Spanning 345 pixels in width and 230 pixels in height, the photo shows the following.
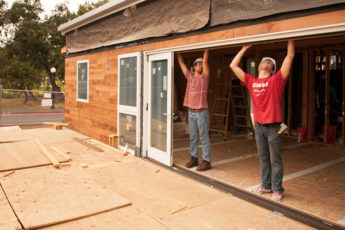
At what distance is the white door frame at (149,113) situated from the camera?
5262mm

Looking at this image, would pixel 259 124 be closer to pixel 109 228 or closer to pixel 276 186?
pixel 276 186

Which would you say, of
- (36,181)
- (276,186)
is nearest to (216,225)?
(276,186)

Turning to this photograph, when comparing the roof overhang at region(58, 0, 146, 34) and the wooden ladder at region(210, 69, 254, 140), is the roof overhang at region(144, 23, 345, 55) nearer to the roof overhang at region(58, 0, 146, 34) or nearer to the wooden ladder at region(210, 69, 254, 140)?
the roof overhang at region(58, 0, 146, 34)

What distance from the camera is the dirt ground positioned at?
3.16 metres

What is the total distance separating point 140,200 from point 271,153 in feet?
5.76

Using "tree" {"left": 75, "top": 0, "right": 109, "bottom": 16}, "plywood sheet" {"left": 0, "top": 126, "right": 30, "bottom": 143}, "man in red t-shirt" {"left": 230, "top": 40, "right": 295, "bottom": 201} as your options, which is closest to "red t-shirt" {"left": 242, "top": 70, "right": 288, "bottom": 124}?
"man in red t-shirt" {"left": 230, "top": 40, "right": 295, "bottom": 201}

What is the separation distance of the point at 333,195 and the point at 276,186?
864 mm

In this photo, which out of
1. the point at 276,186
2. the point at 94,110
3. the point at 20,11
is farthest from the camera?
the point at 20,11

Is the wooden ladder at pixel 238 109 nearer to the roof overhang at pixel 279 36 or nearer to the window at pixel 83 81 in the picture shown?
the roof overhang at pixel 279 36

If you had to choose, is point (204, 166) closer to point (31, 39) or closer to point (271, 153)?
point (271, 153)

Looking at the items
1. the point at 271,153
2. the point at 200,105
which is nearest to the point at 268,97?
the point at 271,153

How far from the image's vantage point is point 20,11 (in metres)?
26.0

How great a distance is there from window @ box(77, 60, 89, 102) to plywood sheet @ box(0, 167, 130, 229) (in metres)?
4.01

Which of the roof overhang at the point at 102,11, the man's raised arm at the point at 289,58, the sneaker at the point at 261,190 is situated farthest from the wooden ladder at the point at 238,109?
the man's raised arm at the point at 289,58
